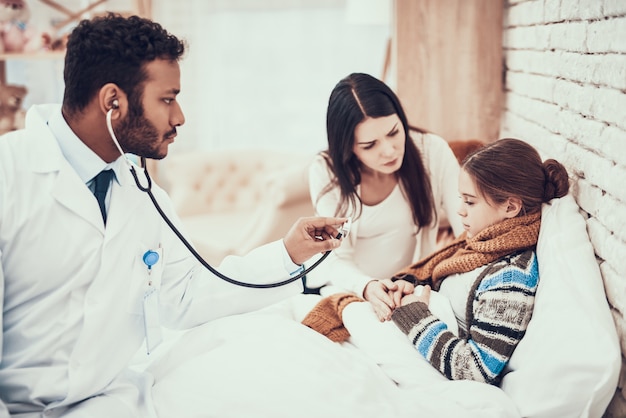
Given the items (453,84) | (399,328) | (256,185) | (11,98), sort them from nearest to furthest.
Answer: (399,328) < (453,84) < (11,98) < (256,185)

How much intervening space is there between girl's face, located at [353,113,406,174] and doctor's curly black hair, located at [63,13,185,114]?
31.0 inches

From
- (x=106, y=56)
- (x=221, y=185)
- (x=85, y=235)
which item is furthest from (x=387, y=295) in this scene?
(x=221, y=185)

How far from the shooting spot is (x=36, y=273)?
1322 millimetres

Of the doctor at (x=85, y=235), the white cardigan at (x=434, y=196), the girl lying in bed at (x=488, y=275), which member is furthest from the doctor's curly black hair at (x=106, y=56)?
the white cardigan at (x=434, y=196)

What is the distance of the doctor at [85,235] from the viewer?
51.7 inches

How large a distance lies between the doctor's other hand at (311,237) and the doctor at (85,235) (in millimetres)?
305

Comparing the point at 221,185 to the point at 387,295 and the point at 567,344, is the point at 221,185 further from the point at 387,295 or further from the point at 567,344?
the point at 567,344

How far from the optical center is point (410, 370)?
1.48 meters

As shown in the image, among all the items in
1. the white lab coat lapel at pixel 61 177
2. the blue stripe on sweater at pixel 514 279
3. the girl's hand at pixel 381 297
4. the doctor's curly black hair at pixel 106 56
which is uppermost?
the doctor's curly black hair at pixel 106 56

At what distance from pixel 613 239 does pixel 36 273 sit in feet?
3.70

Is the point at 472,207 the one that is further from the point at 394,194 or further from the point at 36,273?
the point at 36,273

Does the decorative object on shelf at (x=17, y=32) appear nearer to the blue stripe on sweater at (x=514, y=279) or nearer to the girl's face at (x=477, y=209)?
the girl's face at (x=477, y=209)

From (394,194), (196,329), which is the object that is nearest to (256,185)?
(394,194)

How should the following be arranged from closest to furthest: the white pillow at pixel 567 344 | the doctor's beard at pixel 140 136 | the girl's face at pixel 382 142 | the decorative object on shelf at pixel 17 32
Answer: the white pillow at pixel 567 344
the doctor's beard at pixel 140 136
the girl's face at pixel 382 142
the decorative object on shelf at pixel 17 32
